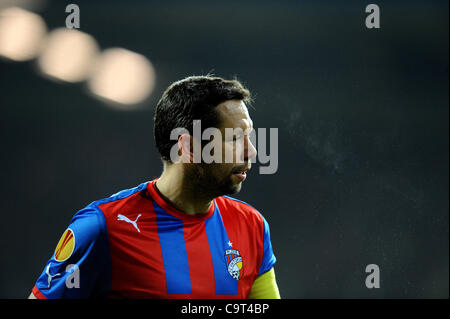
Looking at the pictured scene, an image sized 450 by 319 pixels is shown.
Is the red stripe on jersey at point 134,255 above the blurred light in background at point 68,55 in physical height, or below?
below

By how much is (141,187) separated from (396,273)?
2.06 meters

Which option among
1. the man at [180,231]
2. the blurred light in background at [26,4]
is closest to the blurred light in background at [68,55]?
the blurred light in background at [26,4]

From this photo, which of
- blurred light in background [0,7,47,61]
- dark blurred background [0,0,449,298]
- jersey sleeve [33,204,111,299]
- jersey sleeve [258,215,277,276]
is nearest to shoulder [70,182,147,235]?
jersey sleeve [33,204,111,299]

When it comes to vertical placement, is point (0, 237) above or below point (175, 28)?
below

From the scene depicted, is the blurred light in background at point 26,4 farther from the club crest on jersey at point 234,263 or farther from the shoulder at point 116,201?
the club crest on jersey at point 234,263

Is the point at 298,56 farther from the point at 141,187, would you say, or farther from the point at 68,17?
the point at 141,187

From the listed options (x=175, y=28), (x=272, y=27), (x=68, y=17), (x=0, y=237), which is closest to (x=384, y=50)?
(x=272, y=27)

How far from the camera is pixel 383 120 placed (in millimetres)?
2861

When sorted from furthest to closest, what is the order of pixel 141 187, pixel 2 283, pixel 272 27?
pixel 272 27, pixel 2 283, pixel 141 187

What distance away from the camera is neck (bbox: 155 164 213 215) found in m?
1.30

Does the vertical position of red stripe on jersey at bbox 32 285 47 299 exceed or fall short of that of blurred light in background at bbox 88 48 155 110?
it falls short

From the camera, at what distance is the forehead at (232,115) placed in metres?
1.29

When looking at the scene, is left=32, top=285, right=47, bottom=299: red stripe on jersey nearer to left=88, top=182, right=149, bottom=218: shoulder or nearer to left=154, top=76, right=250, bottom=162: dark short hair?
left=88, top=182, right=149, bottom=218: shoulder

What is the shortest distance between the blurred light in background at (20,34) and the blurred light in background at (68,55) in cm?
6
